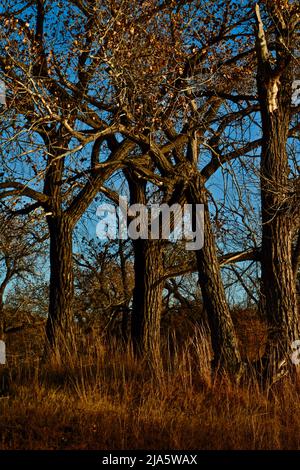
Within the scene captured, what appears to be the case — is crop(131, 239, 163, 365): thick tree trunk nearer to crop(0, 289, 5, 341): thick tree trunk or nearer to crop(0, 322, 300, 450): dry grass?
crop(0, 322, 300, 450): dry grass

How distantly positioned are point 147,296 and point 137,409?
5418mm

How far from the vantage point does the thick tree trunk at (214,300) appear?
11.0m

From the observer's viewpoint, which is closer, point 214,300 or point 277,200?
point 277,200

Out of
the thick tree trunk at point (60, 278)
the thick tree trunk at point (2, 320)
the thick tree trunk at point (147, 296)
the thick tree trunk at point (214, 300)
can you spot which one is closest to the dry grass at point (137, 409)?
the thick tree trunk at point (214, 300)

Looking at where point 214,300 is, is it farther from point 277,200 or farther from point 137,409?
point 137,409

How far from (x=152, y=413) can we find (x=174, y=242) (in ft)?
35.9

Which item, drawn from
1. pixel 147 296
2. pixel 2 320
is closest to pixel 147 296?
pixel 147 296

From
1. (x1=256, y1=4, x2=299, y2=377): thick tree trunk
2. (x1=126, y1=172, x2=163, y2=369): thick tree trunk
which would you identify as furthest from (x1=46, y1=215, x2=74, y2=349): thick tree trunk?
(x1=256, y1=4, x2=299, y2=377): thick tree trunk

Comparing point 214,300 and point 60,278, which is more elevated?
point 60,278

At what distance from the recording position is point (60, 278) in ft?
46.0

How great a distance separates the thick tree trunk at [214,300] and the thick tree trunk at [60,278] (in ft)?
10.6

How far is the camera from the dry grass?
7234 millimetres

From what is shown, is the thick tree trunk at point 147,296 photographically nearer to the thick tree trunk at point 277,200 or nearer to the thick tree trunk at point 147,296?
the thick tree trunk at point 147,296
